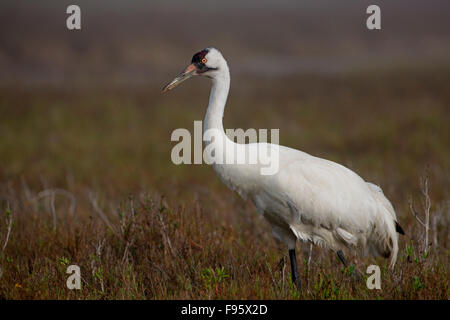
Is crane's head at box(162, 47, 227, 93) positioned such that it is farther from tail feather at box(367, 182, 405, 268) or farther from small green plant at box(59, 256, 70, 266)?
tail feather at box(367, 182, 405, 268)

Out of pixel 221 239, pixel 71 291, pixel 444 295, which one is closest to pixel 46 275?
pixel 71 291

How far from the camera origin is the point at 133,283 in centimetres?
350

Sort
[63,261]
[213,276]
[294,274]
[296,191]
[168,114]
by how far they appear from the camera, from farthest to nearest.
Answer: [168,114], [294,274], [296,191], [63,261], [213,276]

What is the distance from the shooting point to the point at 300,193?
372 cm

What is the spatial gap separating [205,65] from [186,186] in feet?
14.2

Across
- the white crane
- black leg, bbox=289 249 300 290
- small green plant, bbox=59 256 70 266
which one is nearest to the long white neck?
the white crane

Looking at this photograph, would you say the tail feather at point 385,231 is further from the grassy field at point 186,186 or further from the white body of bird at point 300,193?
the grassy field at point 186,186

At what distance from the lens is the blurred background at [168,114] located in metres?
6.93

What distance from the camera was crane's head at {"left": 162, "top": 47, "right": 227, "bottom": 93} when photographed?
12.3 feet

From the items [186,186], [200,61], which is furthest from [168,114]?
[200,61]

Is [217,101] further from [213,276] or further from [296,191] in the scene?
[213,276]

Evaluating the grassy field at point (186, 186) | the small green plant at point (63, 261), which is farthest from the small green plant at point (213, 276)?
the small green plant at point (63, 261)

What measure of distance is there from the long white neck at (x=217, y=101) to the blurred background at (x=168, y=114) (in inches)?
40.1
